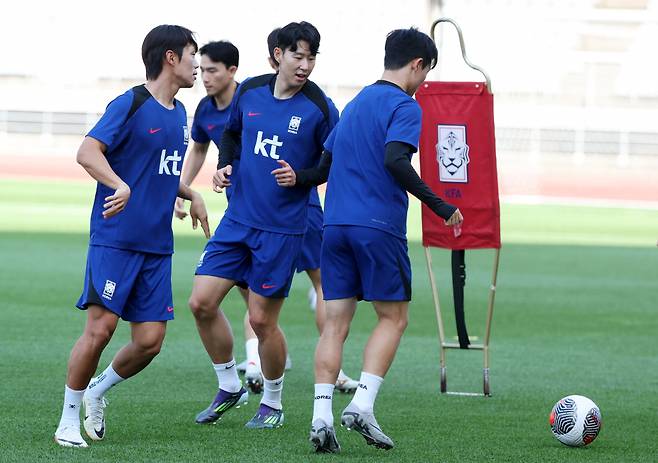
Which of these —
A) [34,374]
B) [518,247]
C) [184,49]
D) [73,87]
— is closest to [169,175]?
[184,49]

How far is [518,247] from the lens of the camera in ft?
66.0

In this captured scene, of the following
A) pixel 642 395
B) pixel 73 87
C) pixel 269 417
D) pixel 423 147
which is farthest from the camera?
pixel 73 87

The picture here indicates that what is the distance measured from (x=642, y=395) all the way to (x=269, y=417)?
8.70 feet

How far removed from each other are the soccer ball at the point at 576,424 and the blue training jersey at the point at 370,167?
1.19m

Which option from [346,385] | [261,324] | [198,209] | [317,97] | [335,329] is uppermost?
[317,97]

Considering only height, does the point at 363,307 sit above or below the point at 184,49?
below

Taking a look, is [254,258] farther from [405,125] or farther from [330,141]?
[405,125]

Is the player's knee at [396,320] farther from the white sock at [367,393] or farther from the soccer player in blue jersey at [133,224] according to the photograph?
the soccer player in blue jersey at [133,224]

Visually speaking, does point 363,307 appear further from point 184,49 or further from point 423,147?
point 184,49

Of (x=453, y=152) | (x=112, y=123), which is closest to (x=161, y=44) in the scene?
(x=112, y=123)

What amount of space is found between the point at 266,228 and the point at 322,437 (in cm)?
136

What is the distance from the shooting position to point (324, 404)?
5.50m

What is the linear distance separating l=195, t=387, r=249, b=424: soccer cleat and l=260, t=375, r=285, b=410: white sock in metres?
0.17

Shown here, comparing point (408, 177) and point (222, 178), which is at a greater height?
point (408, 177)
